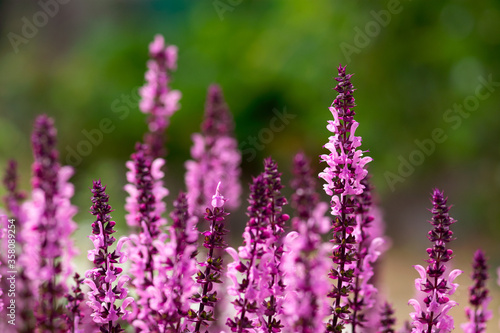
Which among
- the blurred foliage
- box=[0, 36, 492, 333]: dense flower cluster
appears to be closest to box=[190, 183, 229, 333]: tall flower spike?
box=[0, 36, 492, 333]: dense flower cluster

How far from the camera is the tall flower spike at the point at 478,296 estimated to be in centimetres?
191

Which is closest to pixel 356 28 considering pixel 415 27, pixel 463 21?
pixel 415 27

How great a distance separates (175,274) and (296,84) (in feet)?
29.6

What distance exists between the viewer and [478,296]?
1957 mm

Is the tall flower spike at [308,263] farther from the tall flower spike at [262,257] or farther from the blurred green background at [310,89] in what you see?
the blurred green background at [310,89]

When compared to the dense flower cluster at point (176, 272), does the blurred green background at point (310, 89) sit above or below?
above

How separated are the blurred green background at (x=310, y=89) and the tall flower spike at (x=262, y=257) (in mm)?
5232

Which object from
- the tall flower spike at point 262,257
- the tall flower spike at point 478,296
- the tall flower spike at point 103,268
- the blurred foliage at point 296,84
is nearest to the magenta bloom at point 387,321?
the tall flower spike at point 478,296

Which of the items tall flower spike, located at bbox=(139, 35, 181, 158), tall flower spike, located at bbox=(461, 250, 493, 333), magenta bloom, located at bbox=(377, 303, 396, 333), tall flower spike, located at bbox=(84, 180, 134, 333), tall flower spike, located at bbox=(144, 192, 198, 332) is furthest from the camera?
tall flower spike, located at bbox=(139, 35, 181, 158)

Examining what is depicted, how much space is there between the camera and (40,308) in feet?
5.32

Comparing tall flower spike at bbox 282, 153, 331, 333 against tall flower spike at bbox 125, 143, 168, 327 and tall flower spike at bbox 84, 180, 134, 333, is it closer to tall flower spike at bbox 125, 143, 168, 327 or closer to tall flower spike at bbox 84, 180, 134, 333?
tall flower spike at bbox 125, 143, 168, 327

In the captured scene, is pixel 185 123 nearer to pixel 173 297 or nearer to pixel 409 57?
pixel 409 57

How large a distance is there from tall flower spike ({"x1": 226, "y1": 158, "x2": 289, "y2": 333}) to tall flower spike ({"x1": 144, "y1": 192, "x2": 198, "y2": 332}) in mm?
145

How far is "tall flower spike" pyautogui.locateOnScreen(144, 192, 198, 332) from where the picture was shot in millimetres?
1611
